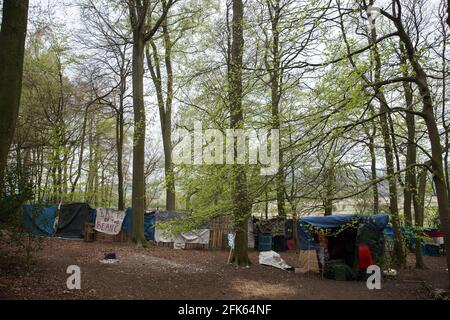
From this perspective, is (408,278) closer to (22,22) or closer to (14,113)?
(14,113)

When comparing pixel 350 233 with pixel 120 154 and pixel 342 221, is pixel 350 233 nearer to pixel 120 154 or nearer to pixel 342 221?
pixel 342 221

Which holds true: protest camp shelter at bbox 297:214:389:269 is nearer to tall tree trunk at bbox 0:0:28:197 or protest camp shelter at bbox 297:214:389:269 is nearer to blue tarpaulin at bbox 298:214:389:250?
blue tarpaulin at bbox 298:214:389:250

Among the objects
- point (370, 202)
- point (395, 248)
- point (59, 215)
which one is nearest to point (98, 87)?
point (59, 215)

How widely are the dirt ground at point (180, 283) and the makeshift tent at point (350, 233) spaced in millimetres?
1247

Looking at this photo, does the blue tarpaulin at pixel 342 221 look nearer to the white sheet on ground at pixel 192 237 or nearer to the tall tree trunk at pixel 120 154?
the white sheet on ground at pixel 192 237

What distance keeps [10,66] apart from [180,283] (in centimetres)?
658

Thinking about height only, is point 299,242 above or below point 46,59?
below

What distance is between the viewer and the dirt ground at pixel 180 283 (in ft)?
24.0

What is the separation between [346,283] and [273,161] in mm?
5510

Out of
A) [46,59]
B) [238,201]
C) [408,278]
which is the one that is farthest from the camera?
[46,59]

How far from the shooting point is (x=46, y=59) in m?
22.2

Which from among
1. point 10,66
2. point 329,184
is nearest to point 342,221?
point 329,184

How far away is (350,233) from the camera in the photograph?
496 inches
